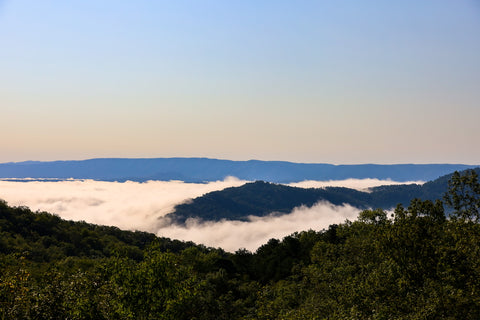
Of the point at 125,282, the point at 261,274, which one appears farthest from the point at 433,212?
the point at 261,274

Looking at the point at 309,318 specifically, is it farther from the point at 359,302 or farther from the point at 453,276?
the point at 453,276

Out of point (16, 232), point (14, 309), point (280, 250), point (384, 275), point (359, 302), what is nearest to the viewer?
point (14, 309)

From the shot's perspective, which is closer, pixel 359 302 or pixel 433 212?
pixel 359 302

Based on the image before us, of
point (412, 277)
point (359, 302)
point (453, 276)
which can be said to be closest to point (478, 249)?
point (453, 276)

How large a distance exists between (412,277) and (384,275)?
9.41ft

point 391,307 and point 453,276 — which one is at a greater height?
point 453,276

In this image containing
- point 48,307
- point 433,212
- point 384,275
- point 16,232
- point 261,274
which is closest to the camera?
point 48,307

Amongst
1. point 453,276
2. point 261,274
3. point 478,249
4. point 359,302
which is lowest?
point 261,274

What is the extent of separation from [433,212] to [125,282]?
42.7 metres

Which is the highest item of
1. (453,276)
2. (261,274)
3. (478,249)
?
(478,249)

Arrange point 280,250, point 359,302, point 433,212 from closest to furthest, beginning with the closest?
point 359,302
point 433,212
point 280,250

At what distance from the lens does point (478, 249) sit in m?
35.7

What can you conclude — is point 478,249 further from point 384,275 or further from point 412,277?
point 384,275

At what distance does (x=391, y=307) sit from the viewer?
35188mm
